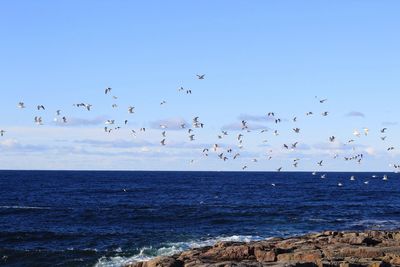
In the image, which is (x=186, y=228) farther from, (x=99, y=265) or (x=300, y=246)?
(x=300, y=246)

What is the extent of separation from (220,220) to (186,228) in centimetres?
845

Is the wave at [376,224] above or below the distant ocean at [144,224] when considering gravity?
above

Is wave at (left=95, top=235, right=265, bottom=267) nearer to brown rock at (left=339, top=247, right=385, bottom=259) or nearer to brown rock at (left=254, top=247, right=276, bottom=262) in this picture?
brown rock at (left=254, top=247, right=276, bottom=262)

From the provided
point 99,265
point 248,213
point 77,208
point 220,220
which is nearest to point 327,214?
point 248,213

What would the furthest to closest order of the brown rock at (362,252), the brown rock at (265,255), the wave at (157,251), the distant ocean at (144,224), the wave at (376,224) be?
the wave at (376,224) → the distant ocean at (144,224) → the wave at (157,251) → the brown rock at (265,255) → the brown rock at (362,252)

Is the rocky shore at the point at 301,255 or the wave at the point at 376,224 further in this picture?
the wave at the point at 376,224

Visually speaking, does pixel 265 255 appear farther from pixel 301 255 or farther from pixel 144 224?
pixel 144 224

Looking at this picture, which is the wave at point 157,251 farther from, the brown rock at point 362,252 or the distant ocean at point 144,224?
the brown rock at point 362,252

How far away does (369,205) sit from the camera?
318 feet

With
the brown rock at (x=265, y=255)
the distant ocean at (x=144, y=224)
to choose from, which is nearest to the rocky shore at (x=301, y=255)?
the brown rock at (x=265, y=255)

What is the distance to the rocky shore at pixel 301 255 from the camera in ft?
95.6

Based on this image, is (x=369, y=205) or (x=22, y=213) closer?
(x=22, y=213)

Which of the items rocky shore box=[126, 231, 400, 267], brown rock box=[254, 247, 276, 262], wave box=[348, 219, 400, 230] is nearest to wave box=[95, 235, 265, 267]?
rocky shore box=[126, 231, 400, 267]

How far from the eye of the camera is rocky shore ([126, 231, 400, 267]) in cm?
2914
